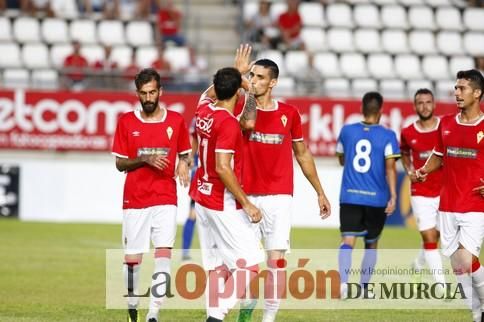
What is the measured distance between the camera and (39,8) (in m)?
27.4

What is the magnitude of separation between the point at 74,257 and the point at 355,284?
5.62m

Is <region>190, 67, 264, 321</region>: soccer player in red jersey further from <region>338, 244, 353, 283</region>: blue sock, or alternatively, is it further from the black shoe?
<region>338, 244, 353, 283</region>: blue sock

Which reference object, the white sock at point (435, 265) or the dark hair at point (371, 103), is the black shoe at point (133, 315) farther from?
the white sock at point (435, 265)

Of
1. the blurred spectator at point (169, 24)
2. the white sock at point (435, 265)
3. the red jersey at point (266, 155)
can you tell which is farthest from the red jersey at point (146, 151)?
the blurred spectator at point (169, 24)

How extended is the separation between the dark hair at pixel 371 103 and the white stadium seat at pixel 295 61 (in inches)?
508

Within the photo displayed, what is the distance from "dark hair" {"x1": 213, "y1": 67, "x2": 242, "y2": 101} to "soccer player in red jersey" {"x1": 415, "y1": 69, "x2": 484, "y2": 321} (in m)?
2.79

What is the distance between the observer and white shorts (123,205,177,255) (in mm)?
11492

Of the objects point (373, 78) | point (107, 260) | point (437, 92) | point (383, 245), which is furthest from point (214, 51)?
point (107, 260)

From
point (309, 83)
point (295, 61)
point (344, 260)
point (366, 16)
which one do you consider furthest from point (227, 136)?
point (366, 16)

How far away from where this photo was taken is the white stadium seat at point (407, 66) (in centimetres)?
2886

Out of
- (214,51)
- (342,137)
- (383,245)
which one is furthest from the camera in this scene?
(214,51)

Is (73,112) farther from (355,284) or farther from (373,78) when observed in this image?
(355,284)

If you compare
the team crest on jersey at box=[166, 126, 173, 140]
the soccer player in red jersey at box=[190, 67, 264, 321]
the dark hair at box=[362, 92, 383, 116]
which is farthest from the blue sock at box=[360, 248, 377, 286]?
the soccer player in red jersey at box=[190, 67, 264, 321]

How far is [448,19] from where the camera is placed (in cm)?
3086
